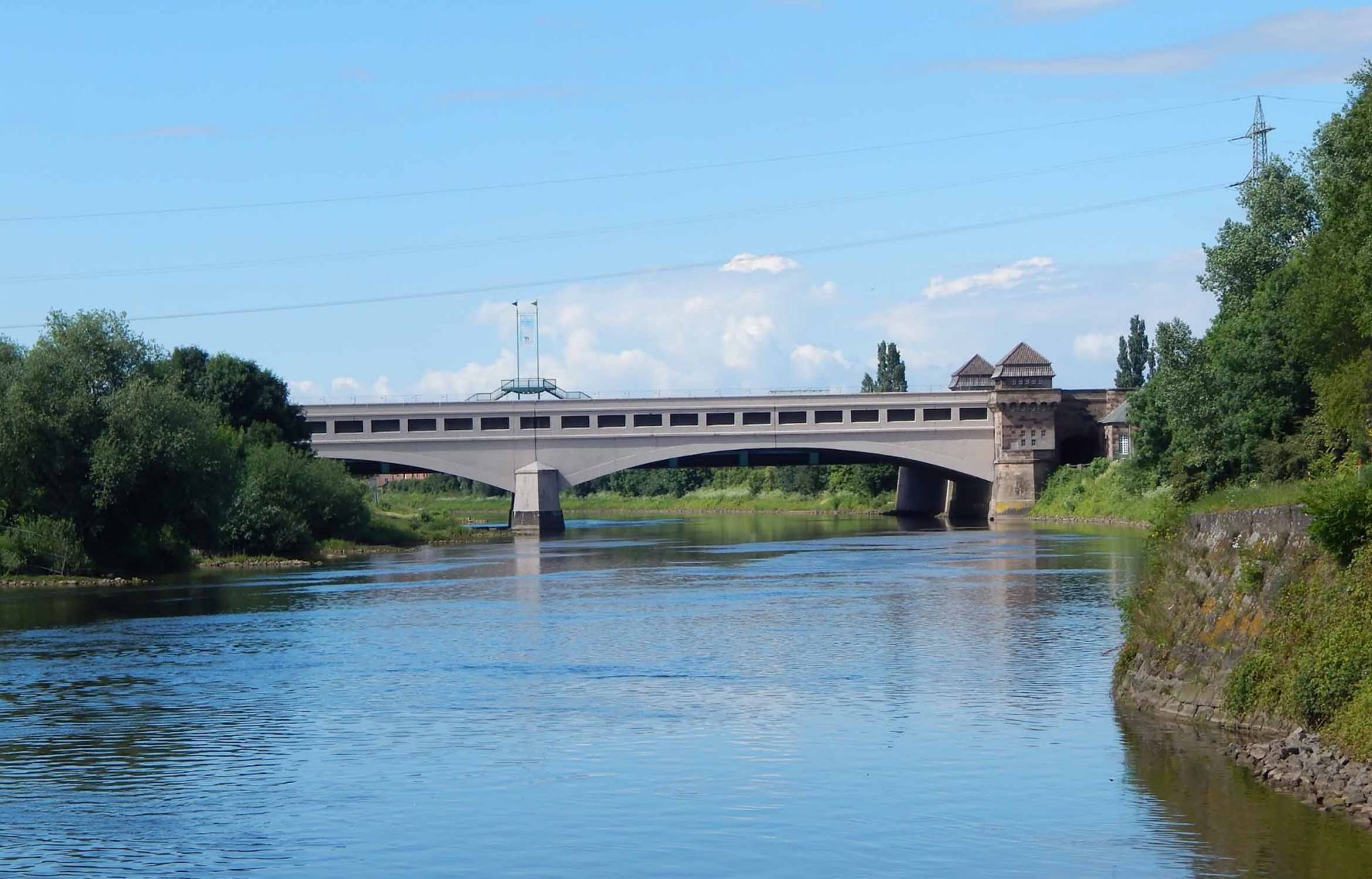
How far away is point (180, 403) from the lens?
60.5m

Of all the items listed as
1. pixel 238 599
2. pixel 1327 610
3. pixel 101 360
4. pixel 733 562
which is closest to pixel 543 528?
pixel 733 562

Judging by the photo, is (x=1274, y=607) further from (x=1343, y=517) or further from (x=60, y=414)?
(x=60, y=414)

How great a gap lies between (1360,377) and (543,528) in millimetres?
62097

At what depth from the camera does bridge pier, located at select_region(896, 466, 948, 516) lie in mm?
123500

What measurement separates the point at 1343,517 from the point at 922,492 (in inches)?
4130

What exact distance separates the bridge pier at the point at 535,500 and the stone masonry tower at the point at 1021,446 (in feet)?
92.6

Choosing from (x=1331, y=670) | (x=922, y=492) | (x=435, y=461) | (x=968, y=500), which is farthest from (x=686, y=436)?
(x=1331, y=670)

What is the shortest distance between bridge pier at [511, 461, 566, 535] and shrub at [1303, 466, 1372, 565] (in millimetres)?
80980

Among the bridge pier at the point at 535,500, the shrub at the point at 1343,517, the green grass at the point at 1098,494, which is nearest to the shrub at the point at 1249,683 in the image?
the shrub at the point at 1343,517

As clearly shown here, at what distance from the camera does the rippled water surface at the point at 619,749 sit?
1705 centimetres

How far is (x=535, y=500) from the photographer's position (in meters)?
101

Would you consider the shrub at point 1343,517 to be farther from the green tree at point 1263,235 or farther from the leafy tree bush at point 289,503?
the leafy tree bush at point 289,503

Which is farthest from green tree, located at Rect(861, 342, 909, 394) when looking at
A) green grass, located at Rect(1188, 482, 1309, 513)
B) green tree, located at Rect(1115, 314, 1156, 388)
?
green grass, located at Rect(1188, 482, 1309, 513)

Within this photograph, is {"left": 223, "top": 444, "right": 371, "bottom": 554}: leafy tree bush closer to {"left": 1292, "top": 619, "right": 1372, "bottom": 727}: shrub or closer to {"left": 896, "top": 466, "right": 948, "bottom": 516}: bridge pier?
{"left": 896, "top": 466, "right": 948, "bottom": 516}: bridge pier
